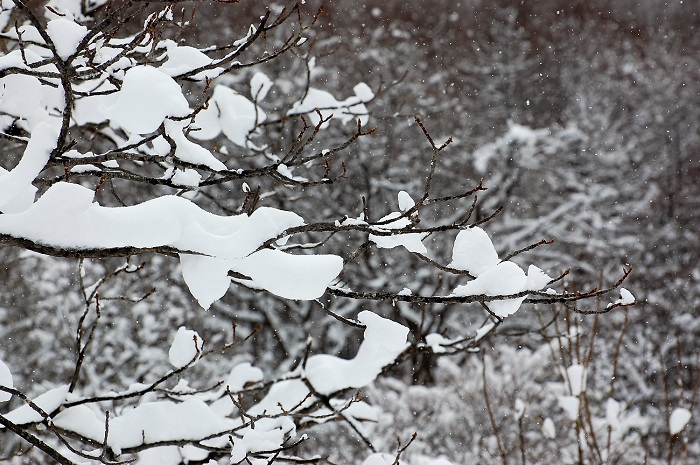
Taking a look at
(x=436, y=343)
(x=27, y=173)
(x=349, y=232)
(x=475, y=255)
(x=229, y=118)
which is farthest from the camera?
(x=349, y=232)

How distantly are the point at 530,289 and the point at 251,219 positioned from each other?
63 cm

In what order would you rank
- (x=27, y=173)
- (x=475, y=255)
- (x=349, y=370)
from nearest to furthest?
1. (x=27, y=173)
2. (x=475, y=255)
3. (x=349, y=370)

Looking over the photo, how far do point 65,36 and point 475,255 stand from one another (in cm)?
100

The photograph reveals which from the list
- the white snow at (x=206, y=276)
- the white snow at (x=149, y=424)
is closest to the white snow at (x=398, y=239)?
the white snow at (x=206, y=276)

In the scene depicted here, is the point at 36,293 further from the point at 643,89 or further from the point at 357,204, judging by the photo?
the point at 643,89

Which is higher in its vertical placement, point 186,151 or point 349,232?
point 349,232

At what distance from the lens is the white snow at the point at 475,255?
1293 millimetres

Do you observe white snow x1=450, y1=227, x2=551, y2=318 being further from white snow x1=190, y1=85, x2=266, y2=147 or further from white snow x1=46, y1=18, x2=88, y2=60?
white snow x1=190, y1=85, x2=266, y2=147

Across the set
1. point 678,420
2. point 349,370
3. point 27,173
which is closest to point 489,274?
point 27,173

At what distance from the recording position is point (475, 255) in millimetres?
1301

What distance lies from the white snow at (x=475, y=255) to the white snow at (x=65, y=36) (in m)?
0.92

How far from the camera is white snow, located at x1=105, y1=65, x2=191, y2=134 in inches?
46.5

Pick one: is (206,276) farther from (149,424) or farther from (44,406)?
(44,406)

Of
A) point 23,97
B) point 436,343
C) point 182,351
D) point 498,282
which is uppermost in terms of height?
point 23,97
